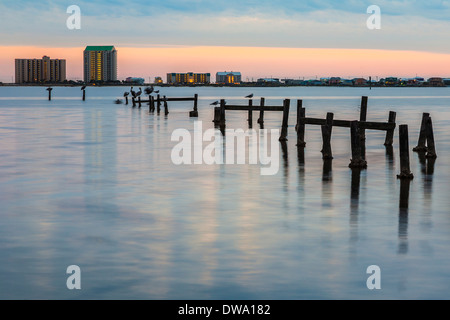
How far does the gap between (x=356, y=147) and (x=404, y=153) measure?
2953mm

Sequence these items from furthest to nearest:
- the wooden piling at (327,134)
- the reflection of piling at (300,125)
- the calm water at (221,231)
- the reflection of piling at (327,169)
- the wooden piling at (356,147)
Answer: the reflection of piling at (300,125) < the wooden piling at (327,134) < the wooden piling at (356,147) < the reflection of piling at (327,169) < the calm water at (221,231)

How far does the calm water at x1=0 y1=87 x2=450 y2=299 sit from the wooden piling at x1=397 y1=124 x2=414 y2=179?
466 mm

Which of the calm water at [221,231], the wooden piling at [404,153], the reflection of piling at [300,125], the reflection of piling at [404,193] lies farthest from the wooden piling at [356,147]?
the reflection of piling at [300,125]

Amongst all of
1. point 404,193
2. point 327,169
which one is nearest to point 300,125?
point 327,169

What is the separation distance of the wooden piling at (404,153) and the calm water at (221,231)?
0.47 meters

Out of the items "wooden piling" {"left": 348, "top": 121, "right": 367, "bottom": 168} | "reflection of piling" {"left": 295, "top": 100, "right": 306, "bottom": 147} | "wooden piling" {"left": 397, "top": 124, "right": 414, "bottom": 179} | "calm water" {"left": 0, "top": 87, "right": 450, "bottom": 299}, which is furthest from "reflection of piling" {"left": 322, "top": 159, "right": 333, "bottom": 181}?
"reflection of piling" {"left": 295, "top": 100, "right": 306, "bottom": 147}

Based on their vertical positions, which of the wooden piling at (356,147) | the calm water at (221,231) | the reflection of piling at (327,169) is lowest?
the calm water at (221,231)

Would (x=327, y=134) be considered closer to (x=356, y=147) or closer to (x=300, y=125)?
(x=356, y=147)

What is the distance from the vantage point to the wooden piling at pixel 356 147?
75.9 ft

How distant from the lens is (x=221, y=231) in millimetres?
14484

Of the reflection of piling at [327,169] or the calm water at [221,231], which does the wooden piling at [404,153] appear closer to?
the calm water at [221,231]

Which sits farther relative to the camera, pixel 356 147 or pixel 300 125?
pixel 300 125

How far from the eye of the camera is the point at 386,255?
1249 centimetres

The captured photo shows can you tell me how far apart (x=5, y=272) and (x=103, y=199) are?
24.1ft
